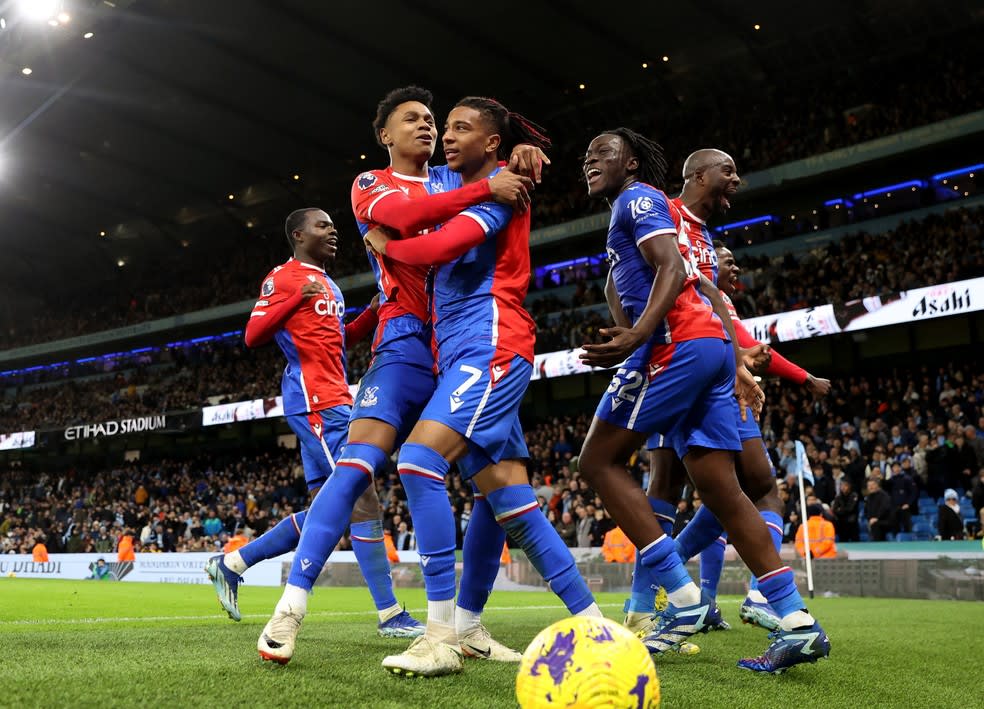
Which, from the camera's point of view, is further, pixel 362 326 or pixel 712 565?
pixel 712 565

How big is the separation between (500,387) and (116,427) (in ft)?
107

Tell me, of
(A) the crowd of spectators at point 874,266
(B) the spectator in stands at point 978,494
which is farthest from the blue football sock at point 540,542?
(A) the crowd of spectators at point 874,266

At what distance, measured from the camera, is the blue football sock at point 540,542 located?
3.14 metres

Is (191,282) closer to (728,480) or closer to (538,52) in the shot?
(538,52)

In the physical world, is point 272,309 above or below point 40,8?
below

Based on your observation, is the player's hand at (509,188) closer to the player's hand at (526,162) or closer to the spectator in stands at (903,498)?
the player's hand at (526,162)

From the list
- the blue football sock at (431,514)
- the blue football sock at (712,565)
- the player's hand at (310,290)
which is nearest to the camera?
the blue football sock at (431,514)

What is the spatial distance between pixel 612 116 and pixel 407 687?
2708 cm

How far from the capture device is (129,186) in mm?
32156

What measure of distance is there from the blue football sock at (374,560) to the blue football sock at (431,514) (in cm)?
140

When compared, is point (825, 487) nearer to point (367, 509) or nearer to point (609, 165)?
point (367, 509)

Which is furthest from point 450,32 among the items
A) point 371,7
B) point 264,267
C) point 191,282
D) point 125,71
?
point 191,282

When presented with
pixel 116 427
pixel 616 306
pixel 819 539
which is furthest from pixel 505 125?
pixel 116 427

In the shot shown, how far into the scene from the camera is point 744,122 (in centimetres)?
2512
